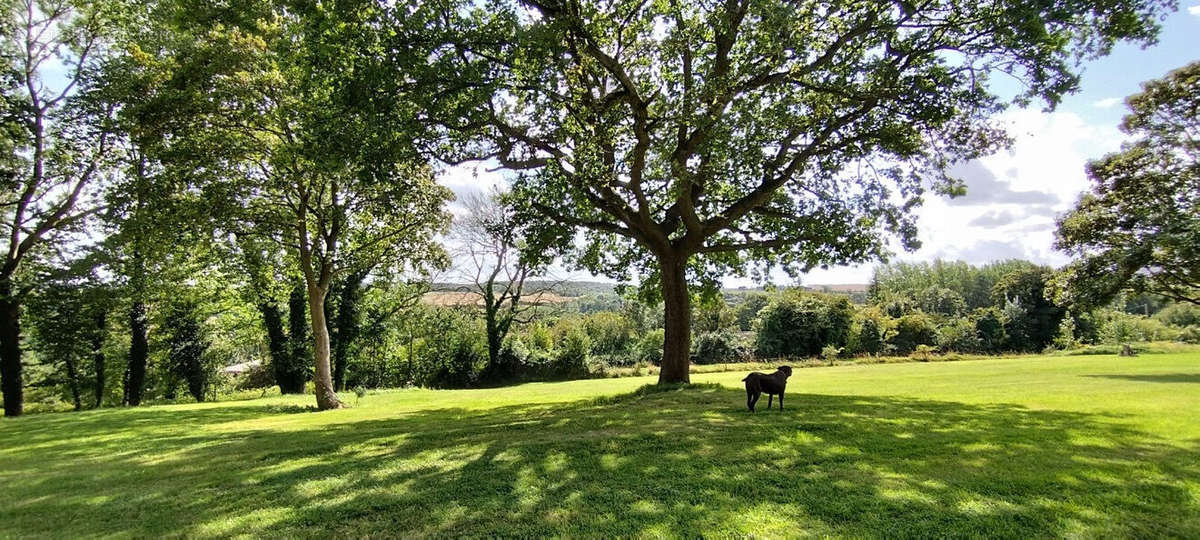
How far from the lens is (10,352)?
17.9 metres

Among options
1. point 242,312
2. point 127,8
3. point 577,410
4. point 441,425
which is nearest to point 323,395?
point 441,425

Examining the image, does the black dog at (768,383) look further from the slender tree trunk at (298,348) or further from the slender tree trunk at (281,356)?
the slender tree trunk at (281,356)

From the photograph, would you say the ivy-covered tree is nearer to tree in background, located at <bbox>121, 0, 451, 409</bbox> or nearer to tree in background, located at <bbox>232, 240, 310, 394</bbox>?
tree in background, located at <bbox>121, 0, 451, 409</bbox>

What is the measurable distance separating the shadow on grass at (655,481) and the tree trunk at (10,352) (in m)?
13.3

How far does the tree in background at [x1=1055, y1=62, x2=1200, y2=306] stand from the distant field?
26992 mm

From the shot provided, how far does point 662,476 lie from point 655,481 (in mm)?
181

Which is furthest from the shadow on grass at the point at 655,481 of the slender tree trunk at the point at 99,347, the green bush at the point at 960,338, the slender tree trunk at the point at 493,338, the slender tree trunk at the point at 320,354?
the green bush at the point at 960,338

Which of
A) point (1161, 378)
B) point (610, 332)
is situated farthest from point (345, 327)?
point (610, 332)

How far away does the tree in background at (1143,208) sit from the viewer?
2030 cm

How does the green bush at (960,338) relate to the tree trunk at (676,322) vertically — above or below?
below

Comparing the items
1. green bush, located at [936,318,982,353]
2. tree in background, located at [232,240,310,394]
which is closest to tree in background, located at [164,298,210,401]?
tree in background, located at [232,240,310,394]

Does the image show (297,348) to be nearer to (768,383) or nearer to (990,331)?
(768,383)

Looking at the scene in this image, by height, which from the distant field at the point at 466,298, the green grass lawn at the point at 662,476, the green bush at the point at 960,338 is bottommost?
the green bush at the point at 960,338

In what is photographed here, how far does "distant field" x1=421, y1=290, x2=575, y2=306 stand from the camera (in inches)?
1388
